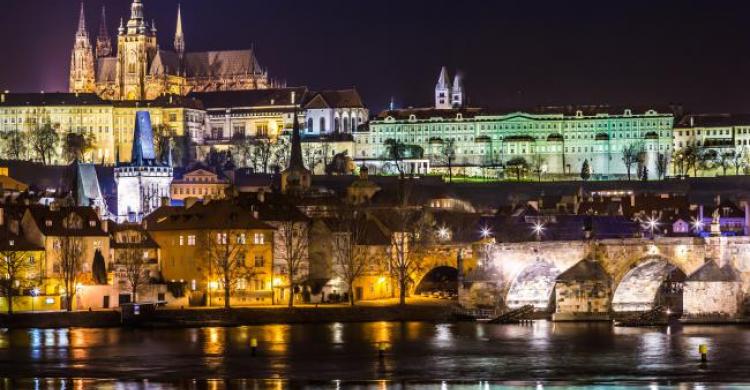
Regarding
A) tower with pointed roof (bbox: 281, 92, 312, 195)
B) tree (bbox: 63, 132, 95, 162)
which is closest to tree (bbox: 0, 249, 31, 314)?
tower with pointed roof (bbox: 281, 92, 312, 195)

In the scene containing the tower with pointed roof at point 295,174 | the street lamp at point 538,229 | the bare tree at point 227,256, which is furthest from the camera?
the tower with pointed roof at point 295,174

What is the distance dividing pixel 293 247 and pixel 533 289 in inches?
376

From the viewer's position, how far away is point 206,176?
134 m

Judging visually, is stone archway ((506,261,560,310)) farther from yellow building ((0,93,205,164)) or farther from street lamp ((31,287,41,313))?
yellow building ((0,93,205,164))

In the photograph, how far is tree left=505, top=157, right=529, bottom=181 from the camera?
16325 cm

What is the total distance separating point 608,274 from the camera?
6550cm

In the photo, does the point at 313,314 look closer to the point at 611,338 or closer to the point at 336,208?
the point at 611,338

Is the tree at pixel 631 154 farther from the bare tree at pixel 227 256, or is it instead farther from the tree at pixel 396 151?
the bare tree at pixel 227 256

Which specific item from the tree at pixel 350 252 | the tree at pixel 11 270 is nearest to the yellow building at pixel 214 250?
the tree at pixel 350 252

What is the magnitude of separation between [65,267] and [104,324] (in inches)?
161

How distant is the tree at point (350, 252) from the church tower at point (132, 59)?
12038 cm

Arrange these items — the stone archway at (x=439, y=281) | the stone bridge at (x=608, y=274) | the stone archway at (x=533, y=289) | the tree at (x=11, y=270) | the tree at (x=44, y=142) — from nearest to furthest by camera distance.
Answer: the stone bridge at (x=608, y=274) → the tree at (x=11, y=270) → the stone archway at (x=533, y=289) → the stone archway at (x=439, y=281) → the tree at (x=44, y=142)

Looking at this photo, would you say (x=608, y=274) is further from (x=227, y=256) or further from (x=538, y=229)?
(x=227, y=256)

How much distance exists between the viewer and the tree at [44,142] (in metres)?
166
